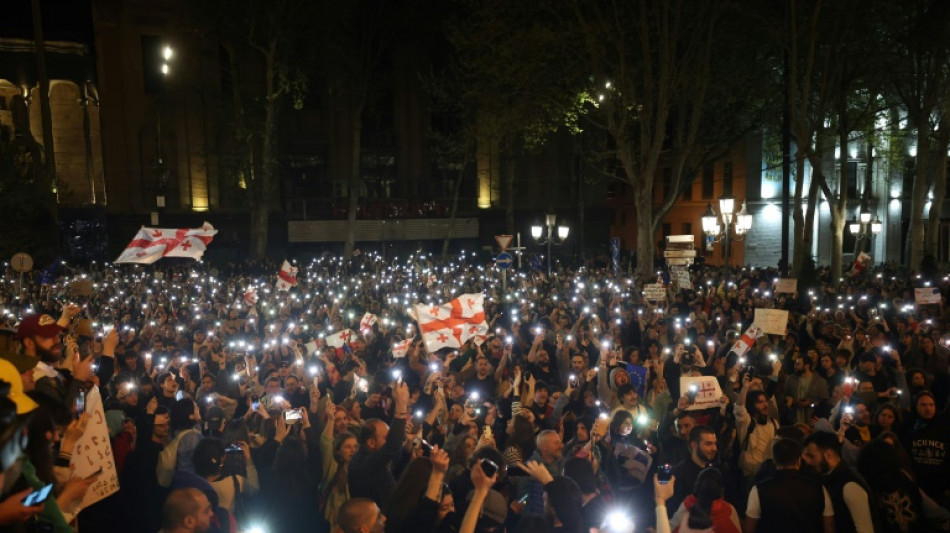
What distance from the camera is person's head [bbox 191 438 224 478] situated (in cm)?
464

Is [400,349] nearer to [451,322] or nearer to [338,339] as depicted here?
[451,322]

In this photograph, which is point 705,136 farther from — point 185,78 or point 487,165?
point 185,78

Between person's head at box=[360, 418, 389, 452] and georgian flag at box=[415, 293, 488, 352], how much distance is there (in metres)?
4.94

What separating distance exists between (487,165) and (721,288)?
2460 centimetres

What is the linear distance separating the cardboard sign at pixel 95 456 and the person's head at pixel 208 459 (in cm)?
65

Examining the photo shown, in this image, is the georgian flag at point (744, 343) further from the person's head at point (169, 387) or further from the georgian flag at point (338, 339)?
the person's head at point (169, 387)

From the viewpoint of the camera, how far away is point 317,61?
115ft

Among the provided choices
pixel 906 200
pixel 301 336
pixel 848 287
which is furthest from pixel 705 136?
pixel 906 200

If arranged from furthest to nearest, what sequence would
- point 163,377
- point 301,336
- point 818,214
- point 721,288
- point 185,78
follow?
point 818,214 → point 185,78 → point 721,288 → point 301,336 → point 163,377

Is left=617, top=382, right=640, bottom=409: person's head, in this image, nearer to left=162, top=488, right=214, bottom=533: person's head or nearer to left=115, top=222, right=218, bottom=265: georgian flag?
left=162, top=488, right=214, bottom=533: person's head

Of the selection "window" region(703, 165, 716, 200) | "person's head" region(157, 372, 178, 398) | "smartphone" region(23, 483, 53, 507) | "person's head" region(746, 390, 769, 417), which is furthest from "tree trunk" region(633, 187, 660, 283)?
"window" region(703, 165, 716, 200)

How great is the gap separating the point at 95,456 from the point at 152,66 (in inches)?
1371

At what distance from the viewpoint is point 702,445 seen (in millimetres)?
5105

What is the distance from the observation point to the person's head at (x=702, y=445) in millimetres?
5082
